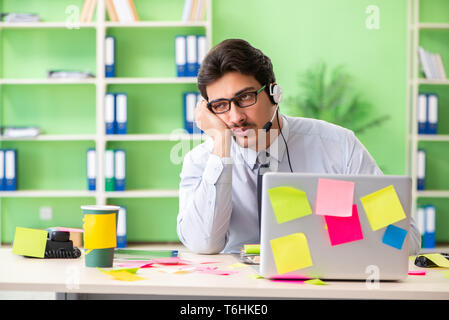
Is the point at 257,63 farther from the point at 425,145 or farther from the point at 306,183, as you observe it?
the point at 425,145

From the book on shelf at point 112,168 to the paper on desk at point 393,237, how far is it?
263cm

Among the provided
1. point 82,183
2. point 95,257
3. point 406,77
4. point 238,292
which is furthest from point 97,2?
point 238,292

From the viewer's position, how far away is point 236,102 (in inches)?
69.6

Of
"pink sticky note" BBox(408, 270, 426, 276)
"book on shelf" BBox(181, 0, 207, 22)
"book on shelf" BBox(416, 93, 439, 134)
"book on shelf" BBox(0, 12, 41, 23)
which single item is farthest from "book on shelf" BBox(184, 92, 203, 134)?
"pink sticky note" BBox(408, 270, 426, 276)

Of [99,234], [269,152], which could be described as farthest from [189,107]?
[99,234]

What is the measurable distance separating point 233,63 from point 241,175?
1.22ft

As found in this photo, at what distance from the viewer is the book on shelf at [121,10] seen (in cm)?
365

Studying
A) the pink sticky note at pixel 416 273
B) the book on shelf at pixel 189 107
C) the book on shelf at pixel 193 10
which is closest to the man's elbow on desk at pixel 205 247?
the pink sticky note at pixel 416 273

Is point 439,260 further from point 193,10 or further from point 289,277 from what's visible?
point 193,10

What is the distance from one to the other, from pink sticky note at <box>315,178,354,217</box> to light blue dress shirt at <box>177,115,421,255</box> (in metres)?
0.48

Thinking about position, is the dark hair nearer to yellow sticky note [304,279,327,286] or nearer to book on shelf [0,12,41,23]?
yellow sticky note [304,279,327,286]

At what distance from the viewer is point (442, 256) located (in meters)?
1.52

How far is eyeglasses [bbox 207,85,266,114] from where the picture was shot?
5.79 ft
